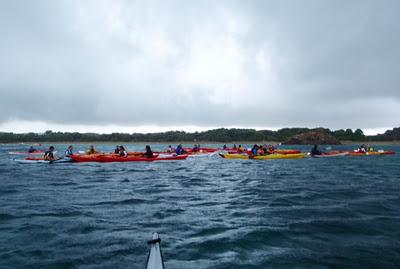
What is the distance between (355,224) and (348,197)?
4.77 metres

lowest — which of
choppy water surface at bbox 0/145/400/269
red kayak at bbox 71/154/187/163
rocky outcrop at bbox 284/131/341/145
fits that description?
choppy water surface at bbox 0/145/400/269

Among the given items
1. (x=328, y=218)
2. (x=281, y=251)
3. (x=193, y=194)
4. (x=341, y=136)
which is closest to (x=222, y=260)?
(x=281, y=251)

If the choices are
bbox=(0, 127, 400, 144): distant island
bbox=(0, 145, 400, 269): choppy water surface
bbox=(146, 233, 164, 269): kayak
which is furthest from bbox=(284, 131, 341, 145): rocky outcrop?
bbox=(146, 233, 164, 269): kayak

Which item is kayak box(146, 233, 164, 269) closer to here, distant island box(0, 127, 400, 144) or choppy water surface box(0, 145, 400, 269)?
choppy water surface box(0, 145, 400, 269)

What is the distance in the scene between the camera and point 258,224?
9.70 metres

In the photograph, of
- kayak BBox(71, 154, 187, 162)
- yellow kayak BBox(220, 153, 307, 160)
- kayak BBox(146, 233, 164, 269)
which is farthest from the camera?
yellow kayak BBox(220, 153, 307, 160)

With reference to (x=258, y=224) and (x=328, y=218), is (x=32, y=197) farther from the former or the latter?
(x=328, y=218)

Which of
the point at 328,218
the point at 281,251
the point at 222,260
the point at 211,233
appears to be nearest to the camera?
the point at 222,260

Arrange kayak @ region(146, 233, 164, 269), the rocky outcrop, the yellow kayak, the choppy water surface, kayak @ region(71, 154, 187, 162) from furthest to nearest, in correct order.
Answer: the rocky outcrop, the yellow kayak, kayak @ region(71, 154, 187, 162), the choppy water surface, kayak @ region(146, 233, 164, 269)

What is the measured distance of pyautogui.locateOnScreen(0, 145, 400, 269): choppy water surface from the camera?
271 inches

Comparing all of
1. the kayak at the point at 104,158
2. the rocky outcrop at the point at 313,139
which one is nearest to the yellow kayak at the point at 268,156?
the kayak at the point at 104,158

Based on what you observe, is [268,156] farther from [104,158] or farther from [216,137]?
[216,137]

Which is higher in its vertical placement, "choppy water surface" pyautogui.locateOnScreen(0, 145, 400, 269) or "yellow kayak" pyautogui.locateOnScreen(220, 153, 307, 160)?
"yellow kayak" pyautogui.locateOnScreen(220, 153, 307, 160)

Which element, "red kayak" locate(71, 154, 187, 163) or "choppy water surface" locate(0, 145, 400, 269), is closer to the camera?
"choppy water surface" locate(0, 145, 400, 269)
